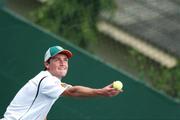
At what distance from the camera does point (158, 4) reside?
35.0ft

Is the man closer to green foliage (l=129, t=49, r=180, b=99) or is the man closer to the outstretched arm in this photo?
the outstretched arm

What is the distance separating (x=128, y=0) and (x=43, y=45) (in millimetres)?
3039

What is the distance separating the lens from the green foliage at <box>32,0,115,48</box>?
9023 millimetres

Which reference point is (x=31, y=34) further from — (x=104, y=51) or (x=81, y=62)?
(x=104, y=51)

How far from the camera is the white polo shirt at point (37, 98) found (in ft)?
18.5

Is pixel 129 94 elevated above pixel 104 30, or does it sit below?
below

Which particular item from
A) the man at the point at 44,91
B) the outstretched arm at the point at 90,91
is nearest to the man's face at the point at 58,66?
the man at the point at 44,91

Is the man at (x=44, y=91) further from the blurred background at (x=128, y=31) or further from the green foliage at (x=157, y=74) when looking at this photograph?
the green foliage at (x=157, y=74)

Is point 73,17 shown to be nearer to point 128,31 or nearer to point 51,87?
point 128,31

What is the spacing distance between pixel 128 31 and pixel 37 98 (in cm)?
425

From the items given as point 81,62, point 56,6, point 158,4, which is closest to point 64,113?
point 81,62

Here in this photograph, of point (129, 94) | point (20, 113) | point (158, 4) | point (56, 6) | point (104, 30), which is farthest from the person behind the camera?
point (158, 4)

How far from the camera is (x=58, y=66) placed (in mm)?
5730

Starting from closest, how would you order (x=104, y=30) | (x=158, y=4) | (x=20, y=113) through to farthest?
1. (x=20, y=113)
2. (x=104, y=30)
3. (x=158, y=4)
